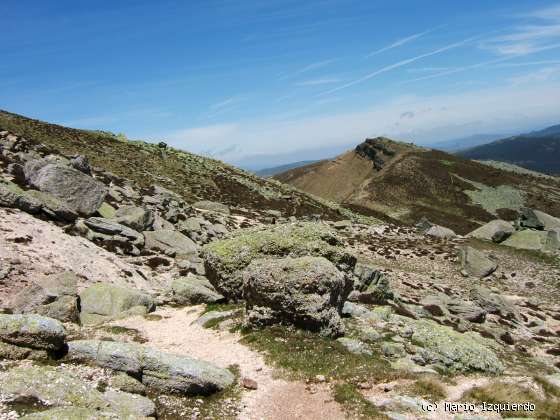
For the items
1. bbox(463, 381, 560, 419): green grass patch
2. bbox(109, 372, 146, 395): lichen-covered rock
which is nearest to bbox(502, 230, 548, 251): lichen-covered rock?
bbox(463, 381, 560, 419): green grass patch

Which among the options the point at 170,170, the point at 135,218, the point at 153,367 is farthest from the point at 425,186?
the point at 153,367

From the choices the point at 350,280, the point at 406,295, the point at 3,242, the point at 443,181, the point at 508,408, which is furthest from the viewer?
the point at 443,181

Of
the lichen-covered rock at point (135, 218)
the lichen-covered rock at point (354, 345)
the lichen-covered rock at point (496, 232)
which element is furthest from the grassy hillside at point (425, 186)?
the lichen-covered rock at point (354, 345)

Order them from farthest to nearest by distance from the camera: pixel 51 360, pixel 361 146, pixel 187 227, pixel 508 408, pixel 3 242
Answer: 1. pixel 361 146
2. pixel 187 227
3. pixel 3 242
4. pixel 51 360
5. pixel 508 408

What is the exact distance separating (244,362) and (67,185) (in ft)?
87.6

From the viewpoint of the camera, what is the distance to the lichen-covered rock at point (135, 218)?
36.2 metres

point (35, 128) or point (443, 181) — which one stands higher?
point (35, 128)

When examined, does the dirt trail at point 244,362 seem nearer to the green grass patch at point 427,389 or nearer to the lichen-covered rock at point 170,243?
the green grass patch at point 427,389

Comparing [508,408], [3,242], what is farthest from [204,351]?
[3,242]

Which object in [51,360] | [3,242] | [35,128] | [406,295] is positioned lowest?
[406,295]

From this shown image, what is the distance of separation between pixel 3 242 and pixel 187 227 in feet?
62.6

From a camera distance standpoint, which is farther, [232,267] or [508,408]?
[232,267]

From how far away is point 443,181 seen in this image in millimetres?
139750

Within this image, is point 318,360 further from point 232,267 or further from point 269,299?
point 232,267
